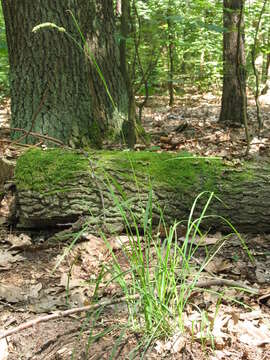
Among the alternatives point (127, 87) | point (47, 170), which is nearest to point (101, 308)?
point (47, 170)

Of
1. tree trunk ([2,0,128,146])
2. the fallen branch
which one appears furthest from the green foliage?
the fallen branch

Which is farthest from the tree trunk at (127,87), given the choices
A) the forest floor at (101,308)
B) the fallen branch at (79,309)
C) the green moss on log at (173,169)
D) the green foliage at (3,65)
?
the fallen branch at (79,309)

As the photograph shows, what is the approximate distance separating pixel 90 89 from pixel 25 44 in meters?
0.80

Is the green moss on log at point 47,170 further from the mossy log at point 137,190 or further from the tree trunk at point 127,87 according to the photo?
the tree trunk at point 127,87

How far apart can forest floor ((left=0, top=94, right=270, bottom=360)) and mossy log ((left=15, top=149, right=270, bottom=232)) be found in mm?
169

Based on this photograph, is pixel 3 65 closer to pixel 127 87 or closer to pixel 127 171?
pixel 127 87

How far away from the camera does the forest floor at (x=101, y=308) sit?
1.68 metres

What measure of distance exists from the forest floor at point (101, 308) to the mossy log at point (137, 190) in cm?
17

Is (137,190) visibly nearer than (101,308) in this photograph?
No

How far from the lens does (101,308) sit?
5.28 feet

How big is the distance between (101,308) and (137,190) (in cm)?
144

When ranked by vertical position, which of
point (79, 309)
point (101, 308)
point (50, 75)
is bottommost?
point (79, 309)

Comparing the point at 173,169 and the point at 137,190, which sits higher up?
the point at 173,169

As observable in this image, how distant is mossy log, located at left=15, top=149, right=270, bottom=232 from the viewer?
2.89m
